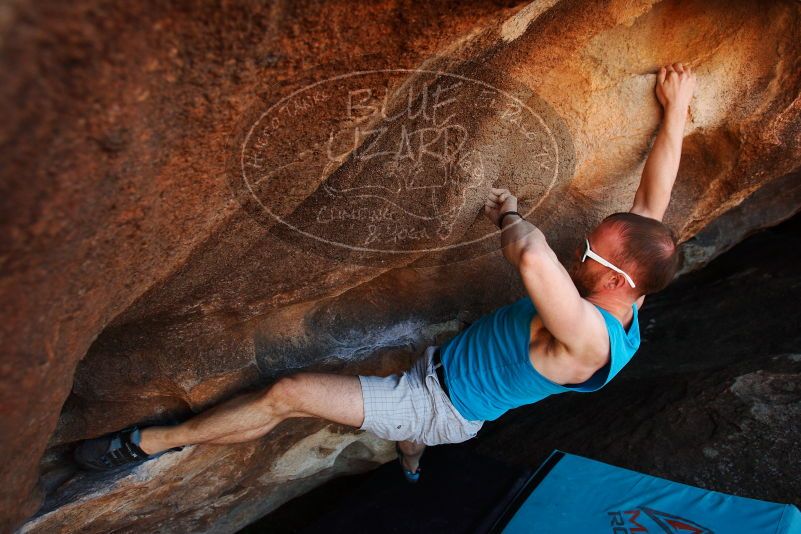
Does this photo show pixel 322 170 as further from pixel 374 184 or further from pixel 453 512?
pixel 453 512

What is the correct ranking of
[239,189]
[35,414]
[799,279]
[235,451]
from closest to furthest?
[35,414] < [239,189] < [235,451] < [799,279]

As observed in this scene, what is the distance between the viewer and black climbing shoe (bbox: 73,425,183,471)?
1791 mm

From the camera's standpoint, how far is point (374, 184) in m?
1.53

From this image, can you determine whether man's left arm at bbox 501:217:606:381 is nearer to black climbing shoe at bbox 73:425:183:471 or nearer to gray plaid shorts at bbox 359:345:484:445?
gray plaid shorts at bbox 359:345:484:445

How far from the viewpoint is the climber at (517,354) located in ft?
4.71

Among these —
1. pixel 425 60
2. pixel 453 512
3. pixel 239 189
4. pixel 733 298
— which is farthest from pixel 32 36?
pixel 733 298

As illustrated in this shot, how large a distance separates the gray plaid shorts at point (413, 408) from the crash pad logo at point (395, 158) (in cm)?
41

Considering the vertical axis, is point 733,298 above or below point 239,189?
below

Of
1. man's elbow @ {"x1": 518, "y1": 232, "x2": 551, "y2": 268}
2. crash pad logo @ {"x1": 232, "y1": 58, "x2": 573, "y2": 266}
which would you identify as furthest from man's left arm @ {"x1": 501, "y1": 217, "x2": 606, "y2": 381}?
crash pad logo @ {"x1": 232, "y1": 58, "x2": 573, "y2": 266}

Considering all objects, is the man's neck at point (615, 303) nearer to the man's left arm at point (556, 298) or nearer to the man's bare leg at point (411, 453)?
the man's left arm at point (556, 298)

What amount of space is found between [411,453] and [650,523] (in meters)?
0.99

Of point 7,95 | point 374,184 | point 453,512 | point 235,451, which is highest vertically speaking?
point 7,95

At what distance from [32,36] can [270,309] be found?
1.23m

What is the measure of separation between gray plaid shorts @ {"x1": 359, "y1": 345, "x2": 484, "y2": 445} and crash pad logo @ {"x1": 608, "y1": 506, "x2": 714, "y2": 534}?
2.04ft
